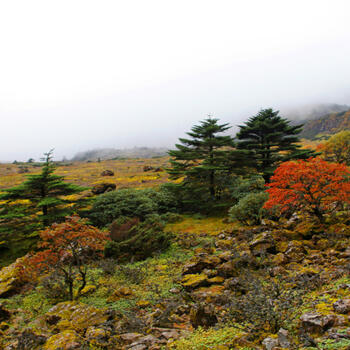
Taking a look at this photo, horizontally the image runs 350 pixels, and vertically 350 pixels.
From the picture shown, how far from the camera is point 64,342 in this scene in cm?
518

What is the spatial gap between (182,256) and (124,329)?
6.48 metres

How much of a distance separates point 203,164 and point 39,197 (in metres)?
14.8

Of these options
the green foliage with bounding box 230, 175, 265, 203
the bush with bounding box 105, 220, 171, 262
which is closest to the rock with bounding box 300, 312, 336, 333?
the bush with bounding box 105, 220, 171, 262

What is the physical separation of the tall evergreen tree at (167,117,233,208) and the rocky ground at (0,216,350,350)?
11.2m

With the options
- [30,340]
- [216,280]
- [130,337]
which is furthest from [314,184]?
[30,340]

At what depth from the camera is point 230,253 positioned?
396 inches

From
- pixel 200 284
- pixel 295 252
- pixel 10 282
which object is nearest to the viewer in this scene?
pixel 200 284

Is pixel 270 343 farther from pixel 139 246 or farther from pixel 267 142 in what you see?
pixel 267 142

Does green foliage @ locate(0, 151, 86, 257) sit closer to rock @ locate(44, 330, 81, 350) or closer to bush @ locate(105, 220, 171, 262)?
bush @ locate(105, 220, 171, 262)

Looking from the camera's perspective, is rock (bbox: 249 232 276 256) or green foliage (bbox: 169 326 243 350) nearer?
green foliage (bbox: 169 326 243 350)

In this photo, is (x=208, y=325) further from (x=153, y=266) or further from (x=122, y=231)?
(x=122, y=231)

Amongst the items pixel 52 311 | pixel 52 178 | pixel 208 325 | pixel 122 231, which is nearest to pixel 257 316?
pixel 208 325

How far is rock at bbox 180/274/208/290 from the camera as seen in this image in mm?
8023

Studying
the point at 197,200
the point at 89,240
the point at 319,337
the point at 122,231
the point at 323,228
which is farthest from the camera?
the point at 197,200
